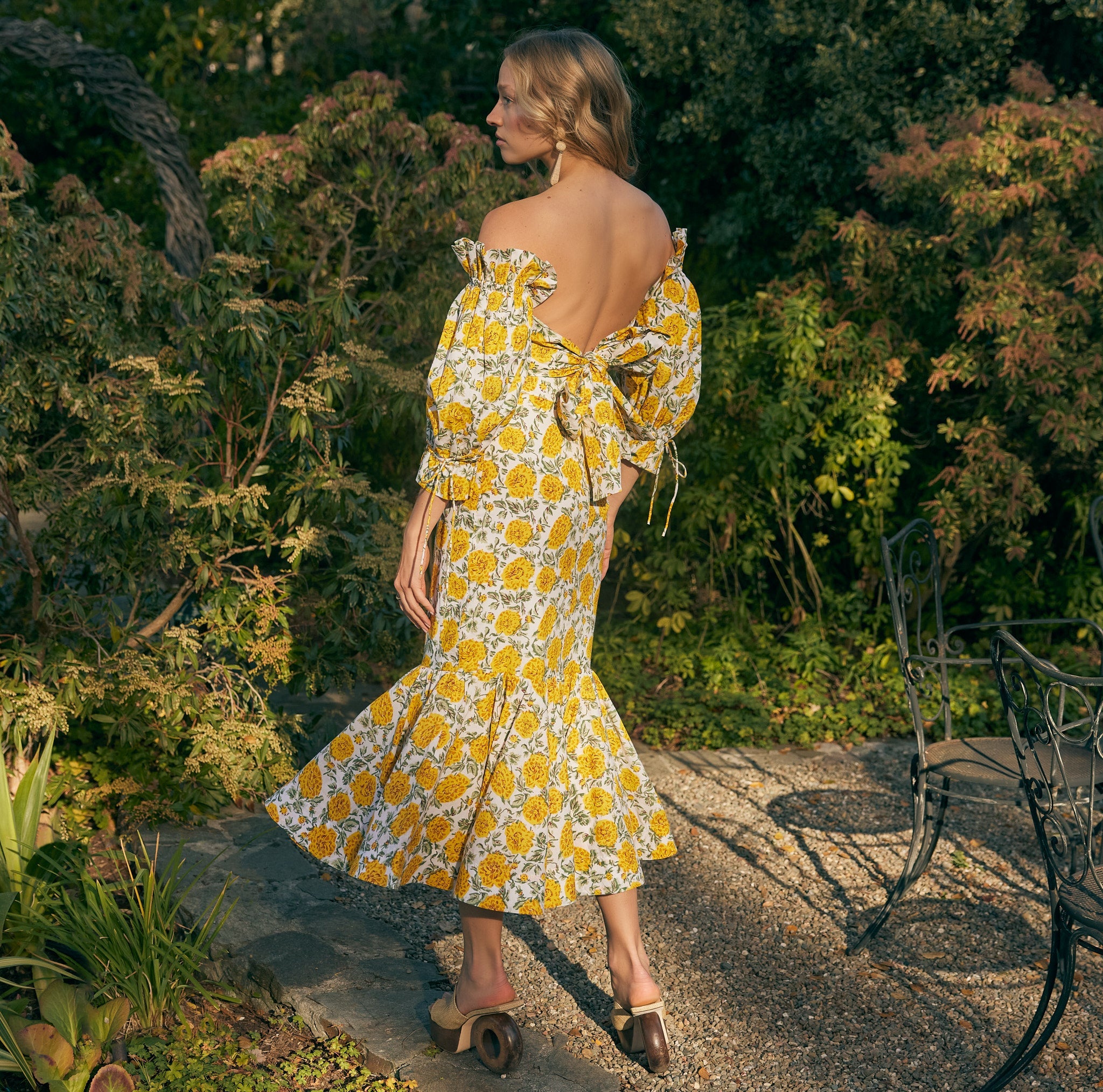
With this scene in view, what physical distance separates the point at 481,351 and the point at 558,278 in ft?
0.71

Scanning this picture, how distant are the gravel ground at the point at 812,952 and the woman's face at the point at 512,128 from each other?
5.97 feet

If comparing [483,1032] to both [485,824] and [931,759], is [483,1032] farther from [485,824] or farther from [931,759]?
[931,759]

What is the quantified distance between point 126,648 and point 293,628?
0.48 metres

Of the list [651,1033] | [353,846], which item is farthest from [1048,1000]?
[353,846]

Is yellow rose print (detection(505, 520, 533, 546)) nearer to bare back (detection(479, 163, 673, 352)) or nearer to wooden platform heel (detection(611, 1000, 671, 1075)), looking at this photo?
bare back (detection(479, 163, 673, 352))

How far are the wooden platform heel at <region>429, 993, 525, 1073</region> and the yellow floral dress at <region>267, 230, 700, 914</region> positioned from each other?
28cm

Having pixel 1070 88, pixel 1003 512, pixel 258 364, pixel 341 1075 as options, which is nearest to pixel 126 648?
pixel 258 364

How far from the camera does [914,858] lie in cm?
304

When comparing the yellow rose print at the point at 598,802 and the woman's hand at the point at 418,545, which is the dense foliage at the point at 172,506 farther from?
the yellow rose print at the point at 598,802

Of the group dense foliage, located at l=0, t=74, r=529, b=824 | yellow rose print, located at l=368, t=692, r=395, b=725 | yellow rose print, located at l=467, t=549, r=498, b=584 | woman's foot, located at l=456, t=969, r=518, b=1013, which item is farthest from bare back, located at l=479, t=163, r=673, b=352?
woman's foot, located at l=456, t=969, r=518, b=1013

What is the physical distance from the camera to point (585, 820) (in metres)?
2.33

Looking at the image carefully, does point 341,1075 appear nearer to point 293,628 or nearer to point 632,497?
point 293,628

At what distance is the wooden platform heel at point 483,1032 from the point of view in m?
2.34

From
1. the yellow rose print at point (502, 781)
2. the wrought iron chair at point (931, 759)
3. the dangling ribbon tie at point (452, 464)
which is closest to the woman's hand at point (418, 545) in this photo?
the dangling ribbon tie at point (452, 464)
